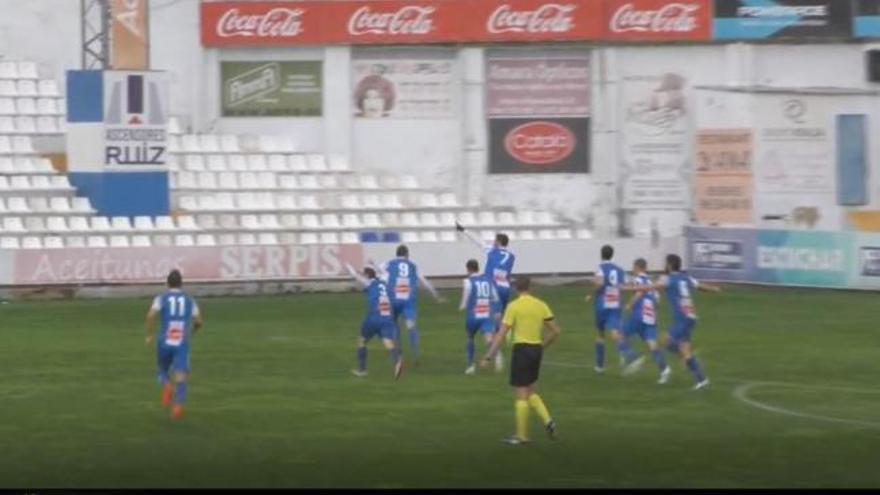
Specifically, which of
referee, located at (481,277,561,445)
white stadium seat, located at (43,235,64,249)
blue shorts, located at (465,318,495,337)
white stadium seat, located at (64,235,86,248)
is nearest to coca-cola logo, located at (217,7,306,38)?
white stadium seat, located at (64,235,86,248)

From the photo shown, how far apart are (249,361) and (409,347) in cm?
318

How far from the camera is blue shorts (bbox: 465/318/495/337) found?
32000 millimetres

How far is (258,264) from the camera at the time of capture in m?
50.6

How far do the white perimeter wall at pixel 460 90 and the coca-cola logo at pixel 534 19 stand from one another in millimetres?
852

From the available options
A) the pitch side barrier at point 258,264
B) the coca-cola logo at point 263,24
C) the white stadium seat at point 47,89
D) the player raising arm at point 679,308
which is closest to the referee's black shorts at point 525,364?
the player raising arm at point 679,308

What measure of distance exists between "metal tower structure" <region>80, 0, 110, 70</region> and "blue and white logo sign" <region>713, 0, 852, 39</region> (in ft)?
55.8

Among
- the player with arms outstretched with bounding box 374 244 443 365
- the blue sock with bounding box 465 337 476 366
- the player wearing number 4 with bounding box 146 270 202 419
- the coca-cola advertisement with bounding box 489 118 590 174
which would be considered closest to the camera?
the player wearing number 4 with bounding box 146 270 202 419

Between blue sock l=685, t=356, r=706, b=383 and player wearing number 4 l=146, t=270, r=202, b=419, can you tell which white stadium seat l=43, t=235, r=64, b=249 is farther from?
player wearing number 4 l=146, t=270, r=202, b=419

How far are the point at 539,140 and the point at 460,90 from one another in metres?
2.66

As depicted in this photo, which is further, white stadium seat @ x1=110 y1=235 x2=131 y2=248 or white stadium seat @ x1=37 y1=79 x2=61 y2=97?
white stadium seat @ x1=37 y1=79 x2=61 y2=97

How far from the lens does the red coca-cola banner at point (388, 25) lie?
5753 cm

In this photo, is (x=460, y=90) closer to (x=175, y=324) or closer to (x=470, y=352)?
(x=470, y=352)

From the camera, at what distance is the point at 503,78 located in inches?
2291

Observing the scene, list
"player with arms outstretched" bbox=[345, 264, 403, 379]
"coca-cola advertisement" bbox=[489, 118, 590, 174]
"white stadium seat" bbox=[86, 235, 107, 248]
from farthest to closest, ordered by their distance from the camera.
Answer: "coca-cola advertisement" bbox=[489, 118, 590, 174]
"white stadium seat" bbox=[86, 235, 107, 248]
"player with arms outstretched" bbox=[345, 264, 403, 379]
